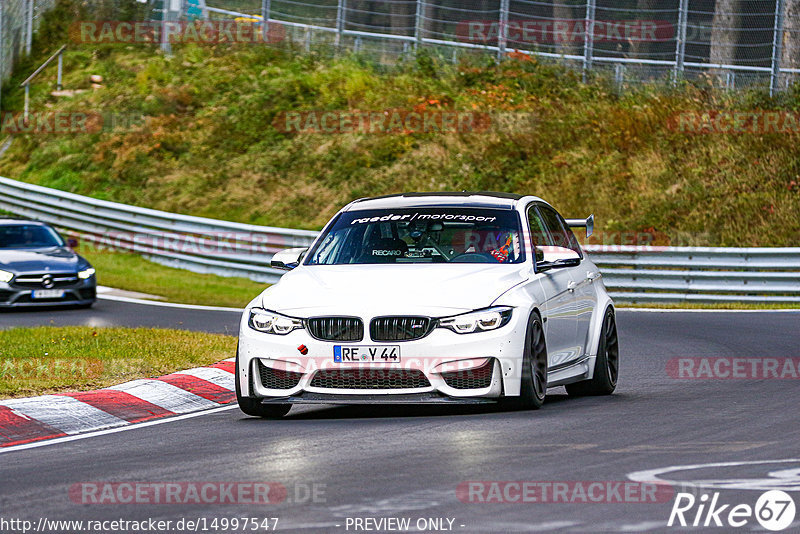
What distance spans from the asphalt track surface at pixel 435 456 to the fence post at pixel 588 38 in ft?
76.4

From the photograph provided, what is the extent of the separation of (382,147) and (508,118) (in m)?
3.20

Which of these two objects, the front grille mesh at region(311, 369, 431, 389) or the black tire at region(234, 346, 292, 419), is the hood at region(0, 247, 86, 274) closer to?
the black tire at region(234, 346, 292, 419)

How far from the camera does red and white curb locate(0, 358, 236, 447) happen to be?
9555 mm

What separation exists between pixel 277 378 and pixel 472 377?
134 cm

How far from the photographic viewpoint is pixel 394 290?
30.9ft

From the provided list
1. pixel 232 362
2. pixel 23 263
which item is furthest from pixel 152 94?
pixel 232 362

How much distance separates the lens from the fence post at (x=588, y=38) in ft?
111

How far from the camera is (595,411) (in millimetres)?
9898

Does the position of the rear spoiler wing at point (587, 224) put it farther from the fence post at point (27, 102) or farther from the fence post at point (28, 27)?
the fence post at point (28, 27)

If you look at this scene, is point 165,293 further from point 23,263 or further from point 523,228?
point 523,228
